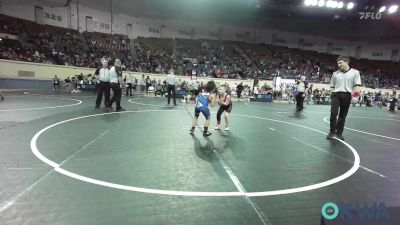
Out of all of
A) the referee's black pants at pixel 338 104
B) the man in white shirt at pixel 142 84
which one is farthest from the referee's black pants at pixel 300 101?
the man in white shirt at pixel 142 84

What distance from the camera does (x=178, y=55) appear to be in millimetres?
31094

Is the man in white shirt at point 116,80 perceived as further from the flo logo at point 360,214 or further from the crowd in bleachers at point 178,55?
the crowd in bleachers at point 178,55

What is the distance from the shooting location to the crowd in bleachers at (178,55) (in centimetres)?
2313

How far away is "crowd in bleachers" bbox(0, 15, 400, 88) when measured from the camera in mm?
23128

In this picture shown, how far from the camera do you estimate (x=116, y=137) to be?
5.91 metres

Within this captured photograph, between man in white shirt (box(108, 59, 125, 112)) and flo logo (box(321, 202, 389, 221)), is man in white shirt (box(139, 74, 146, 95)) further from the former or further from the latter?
flo logo (box(321, 202, 389, 221))

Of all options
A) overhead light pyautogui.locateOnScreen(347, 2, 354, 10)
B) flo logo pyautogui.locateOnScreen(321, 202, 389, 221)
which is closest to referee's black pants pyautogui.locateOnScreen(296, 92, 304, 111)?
flo logo pyautogui.locateOnScreen(321, 202, 389, 221)

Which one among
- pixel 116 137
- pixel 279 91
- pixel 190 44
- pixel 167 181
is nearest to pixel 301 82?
pixel 279 91

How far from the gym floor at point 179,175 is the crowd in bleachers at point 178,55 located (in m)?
19.1

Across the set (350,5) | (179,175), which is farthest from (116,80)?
(350,5)

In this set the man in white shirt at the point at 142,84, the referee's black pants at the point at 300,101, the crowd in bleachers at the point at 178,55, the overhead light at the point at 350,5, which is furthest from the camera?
the overhead light at the point at 350,5

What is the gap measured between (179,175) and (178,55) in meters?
28.3

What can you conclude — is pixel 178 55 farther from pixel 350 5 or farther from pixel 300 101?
pixel 300 101

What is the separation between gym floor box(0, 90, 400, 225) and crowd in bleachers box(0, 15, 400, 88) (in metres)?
19.1
